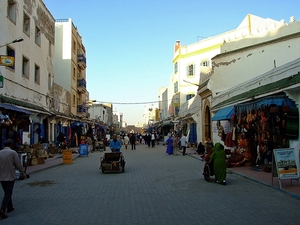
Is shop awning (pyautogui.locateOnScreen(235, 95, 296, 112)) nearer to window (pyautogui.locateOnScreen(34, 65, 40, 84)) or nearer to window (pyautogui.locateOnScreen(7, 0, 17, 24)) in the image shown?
window (pyautogui.locateOnScreen(7, 0, 17, 24))

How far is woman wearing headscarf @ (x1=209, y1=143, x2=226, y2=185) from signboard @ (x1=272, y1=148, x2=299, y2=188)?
6.03 feet

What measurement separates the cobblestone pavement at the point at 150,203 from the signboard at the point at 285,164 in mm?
619

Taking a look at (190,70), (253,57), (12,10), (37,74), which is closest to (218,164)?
(253,57)

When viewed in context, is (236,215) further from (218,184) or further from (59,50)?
(59,50)

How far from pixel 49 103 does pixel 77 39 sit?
681 inches

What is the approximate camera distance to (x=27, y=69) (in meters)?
23.2

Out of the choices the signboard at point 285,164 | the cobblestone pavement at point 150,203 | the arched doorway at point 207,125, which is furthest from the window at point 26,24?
the signboard at point 285,164

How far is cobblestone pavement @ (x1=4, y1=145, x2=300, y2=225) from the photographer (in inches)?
263

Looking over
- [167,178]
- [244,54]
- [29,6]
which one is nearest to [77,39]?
[29,6]

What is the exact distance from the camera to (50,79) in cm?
2945

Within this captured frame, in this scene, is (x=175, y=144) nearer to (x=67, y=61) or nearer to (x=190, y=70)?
(x=67, y=61)

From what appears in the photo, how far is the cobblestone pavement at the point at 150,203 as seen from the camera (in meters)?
6.68

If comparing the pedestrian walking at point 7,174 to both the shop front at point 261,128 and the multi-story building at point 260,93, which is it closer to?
the multi-story building at point 260,93

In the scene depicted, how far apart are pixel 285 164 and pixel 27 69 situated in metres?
18.8
